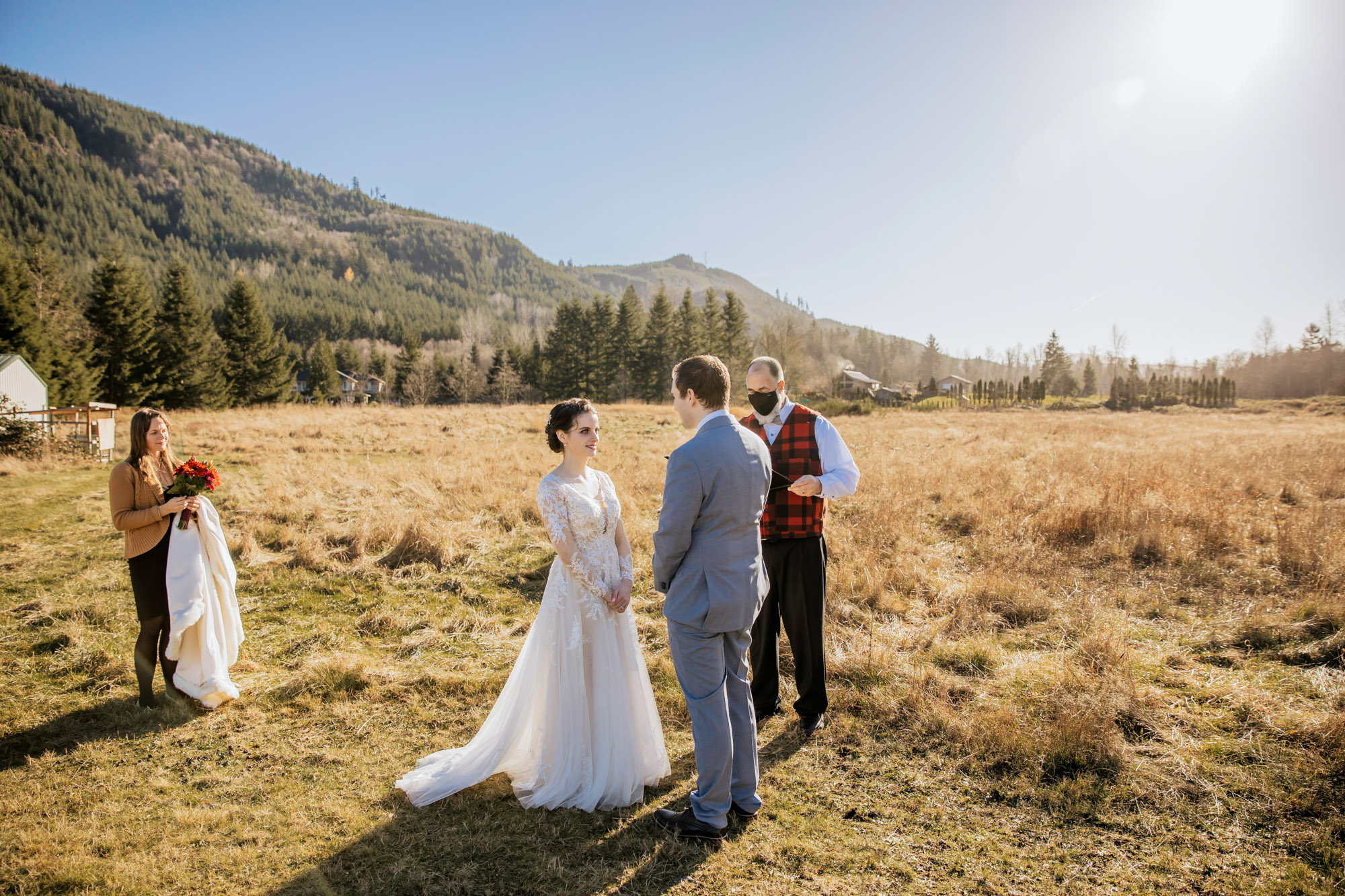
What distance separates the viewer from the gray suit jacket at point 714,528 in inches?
109

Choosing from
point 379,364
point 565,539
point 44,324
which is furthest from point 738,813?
point 379,364

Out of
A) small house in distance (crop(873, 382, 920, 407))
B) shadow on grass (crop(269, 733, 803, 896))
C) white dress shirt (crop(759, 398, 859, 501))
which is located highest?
small house in distance (crop(873, 382, 920, 407))

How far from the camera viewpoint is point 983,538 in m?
8.48

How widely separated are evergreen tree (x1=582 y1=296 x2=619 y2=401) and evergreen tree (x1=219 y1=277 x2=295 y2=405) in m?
24.2

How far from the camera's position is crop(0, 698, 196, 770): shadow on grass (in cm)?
388

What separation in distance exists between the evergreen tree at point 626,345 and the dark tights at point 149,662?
5203 centimetres

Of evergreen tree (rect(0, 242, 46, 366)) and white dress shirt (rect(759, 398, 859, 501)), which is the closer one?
white dress shirt (rect(759, 398, 859, 501))

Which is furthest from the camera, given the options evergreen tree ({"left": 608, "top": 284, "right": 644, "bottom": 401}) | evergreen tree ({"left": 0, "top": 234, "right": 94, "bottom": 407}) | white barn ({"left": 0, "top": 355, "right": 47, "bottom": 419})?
evergreen tree ({"left": 608, "top": 284, "right": 644, "bottom": 401})

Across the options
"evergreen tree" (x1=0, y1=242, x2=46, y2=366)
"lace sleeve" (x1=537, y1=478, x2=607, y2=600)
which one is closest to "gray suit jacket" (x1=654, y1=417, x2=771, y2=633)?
"lace sleeve" (x1=537, y1=478, x2=607, y2=600)

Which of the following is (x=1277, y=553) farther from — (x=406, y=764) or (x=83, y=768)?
(x=83, y=768)

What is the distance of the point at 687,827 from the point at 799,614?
1500 mm

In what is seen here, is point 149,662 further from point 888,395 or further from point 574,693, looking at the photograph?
point 888,395

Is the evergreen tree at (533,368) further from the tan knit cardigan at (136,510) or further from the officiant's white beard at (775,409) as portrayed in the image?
the officiant's white beard at (775,409)

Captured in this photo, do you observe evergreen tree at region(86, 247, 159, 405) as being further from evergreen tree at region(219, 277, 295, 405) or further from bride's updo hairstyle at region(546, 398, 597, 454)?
bride's updo hairstyle at region(546, 398, 597, 454)
